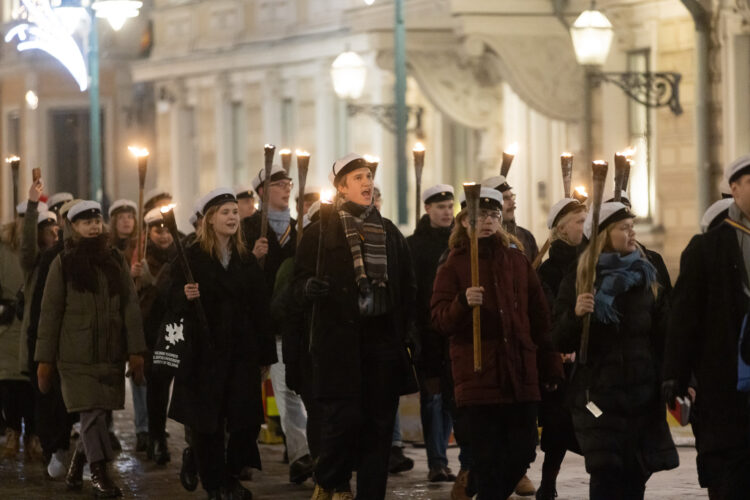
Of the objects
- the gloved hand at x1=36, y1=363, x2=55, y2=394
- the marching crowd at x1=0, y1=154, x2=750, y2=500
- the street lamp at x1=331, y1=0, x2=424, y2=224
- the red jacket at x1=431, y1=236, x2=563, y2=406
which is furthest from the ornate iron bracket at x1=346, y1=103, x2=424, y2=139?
the red jacket at x1=431, y1=236, x2=563, y2=406

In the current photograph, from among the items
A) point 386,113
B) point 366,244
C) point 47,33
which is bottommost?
point 366,244

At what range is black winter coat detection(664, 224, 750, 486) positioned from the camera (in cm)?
913

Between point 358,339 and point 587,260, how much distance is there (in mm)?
1542

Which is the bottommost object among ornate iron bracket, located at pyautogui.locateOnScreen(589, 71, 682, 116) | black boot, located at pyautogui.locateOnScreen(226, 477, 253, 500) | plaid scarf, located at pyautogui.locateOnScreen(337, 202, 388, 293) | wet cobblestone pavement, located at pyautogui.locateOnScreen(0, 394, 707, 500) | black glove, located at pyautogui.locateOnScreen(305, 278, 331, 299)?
wet cobblestone pavement, located at pyautogui.locateOnScreen(0, 394, 707, 500)

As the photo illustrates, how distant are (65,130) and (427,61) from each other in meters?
19.5

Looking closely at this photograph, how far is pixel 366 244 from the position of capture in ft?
37.0

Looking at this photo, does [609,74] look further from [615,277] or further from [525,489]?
[615,277]

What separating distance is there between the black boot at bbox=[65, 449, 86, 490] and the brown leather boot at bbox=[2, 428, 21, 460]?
205 cm

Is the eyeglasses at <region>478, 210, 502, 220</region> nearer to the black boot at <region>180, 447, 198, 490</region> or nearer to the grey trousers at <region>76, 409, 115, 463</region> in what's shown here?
the black boot at <region>180, 447, 198, 490</region>

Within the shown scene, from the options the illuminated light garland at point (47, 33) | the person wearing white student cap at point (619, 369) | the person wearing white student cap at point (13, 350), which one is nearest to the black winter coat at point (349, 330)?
the person wearing white student cap at point (619, 369)

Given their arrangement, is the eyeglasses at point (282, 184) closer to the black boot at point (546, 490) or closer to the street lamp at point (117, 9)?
the black boot at point (546, 490)

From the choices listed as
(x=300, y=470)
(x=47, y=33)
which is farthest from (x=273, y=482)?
(x=47, y=33)

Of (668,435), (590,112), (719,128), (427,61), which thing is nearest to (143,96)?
(427,61)

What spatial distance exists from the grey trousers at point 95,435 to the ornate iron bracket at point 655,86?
8903 mm
